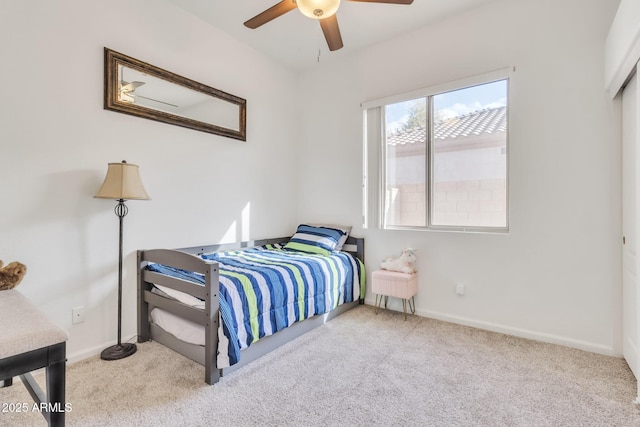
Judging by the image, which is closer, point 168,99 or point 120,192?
point 120,192

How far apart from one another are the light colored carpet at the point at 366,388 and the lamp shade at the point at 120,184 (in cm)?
113

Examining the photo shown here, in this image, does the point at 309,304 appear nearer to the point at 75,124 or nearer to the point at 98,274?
the point at 98,274

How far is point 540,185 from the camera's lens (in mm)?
2504

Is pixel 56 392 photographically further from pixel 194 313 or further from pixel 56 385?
pixel 194 313

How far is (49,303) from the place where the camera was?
2.04 metres

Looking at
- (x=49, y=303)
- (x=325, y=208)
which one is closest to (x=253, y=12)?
(x=325, y=208)

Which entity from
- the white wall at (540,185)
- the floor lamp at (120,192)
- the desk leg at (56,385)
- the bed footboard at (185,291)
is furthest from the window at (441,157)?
the desk leg at (56,385)

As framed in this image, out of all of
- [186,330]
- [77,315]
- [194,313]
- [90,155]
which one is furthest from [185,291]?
[90,155]

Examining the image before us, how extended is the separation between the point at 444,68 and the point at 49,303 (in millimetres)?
3676

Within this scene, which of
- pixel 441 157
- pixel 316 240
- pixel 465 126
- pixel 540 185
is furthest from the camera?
pixel 316 240

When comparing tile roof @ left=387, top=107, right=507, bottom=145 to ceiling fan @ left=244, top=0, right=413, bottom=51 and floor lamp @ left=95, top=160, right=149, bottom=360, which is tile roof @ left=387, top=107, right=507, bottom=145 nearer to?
ceiling fan @ left=244, top=0, right=413, bottom=51

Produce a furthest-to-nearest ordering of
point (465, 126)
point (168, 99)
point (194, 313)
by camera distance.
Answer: point (465, 126) → point (168, 99) → point (194, 313)

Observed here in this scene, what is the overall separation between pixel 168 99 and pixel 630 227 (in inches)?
140

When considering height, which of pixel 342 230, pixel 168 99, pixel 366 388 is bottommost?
pixel 366 388
